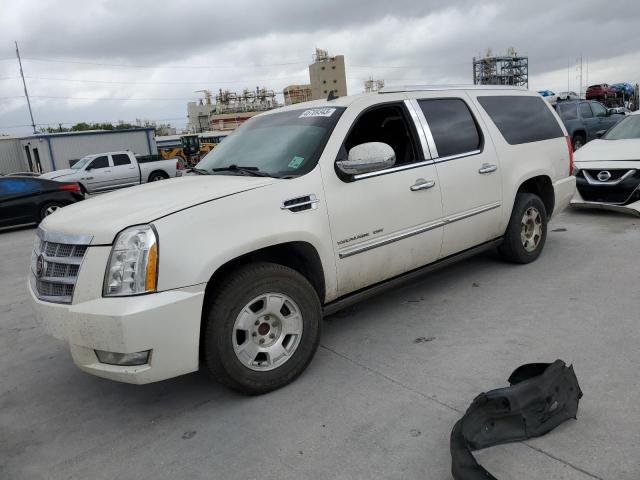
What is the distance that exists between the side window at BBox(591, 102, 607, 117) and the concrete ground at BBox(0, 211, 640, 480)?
13.8m

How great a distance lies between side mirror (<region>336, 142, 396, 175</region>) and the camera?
3.46m

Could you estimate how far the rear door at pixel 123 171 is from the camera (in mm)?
21078

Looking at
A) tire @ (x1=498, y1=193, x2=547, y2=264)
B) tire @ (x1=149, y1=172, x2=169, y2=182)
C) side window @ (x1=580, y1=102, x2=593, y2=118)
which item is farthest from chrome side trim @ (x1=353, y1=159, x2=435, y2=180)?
tire @ (x1=149, y1=172, x2=169, y2=182)

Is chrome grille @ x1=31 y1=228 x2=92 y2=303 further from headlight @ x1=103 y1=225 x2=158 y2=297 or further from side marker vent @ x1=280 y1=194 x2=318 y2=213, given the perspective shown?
side marker vent @ x1=280 y1=194 x2=318 y2=213

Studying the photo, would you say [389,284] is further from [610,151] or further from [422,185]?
[610,151]

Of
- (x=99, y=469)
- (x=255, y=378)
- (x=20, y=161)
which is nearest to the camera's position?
(x=99, y=469)

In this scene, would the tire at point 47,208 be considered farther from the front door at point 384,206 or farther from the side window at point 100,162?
the front door at point 384,206

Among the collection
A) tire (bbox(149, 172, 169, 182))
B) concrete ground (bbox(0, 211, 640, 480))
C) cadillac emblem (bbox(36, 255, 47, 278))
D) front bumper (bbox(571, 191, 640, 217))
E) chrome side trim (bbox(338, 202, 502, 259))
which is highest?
cadillac emblem (bbox(36, 255, 47, 278))

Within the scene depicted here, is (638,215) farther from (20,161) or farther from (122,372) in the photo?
(20,161)

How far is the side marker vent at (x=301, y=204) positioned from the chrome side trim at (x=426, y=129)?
4.27 feet

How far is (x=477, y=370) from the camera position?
3215 millimetres

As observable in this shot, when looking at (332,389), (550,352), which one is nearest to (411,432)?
(332,389)

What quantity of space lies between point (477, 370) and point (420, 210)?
1.30 meters

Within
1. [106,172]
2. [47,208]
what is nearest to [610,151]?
[47,208]
